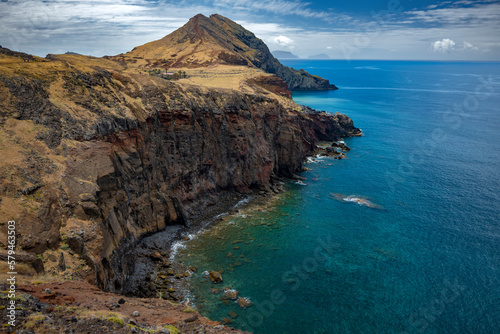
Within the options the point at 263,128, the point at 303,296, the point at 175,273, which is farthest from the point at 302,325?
the point at 263,128

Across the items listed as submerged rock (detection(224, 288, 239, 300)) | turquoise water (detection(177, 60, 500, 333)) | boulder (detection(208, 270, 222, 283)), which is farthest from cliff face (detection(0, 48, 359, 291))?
submerged rock (detection(224, 288, 239, 300))

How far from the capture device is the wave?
240 ft

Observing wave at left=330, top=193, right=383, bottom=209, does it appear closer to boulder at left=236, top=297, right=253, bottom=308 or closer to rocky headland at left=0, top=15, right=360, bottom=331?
rocky headland at left=0, top=15, right=360, bottom=331

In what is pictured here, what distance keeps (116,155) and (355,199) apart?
183 feet

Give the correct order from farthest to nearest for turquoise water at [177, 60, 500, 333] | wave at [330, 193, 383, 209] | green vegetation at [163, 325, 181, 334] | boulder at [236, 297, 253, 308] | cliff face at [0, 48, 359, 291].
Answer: wave at [330, 193, 383, 209] → boulder at [236, 297, 253, 308] → turquoise water at [177, 60, 500, 333] → cliff face at [0, 48, 359, 291] → green vegetation at [163, 325, 181, 334]

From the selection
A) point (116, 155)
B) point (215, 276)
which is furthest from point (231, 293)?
point (116, 155)

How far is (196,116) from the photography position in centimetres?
6969

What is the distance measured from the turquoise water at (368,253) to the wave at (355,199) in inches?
28.7

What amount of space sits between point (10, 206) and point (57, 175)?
7.39m

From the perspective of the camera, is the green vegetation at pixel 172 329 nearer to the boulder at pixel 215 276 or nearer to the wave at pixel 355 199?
the boulder at pixel 215 276

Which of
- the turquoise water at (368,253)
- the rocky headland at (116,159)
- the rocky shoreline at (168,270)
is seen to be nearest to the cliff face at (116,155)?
the rocky headland at (116,159)

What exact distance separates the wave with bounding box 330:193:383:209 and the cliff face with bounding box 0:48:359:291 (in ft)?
60.7

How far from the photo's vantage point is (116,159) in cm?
4984

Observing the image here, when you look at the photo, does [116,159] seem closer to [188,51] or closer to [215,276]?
[215,276]
